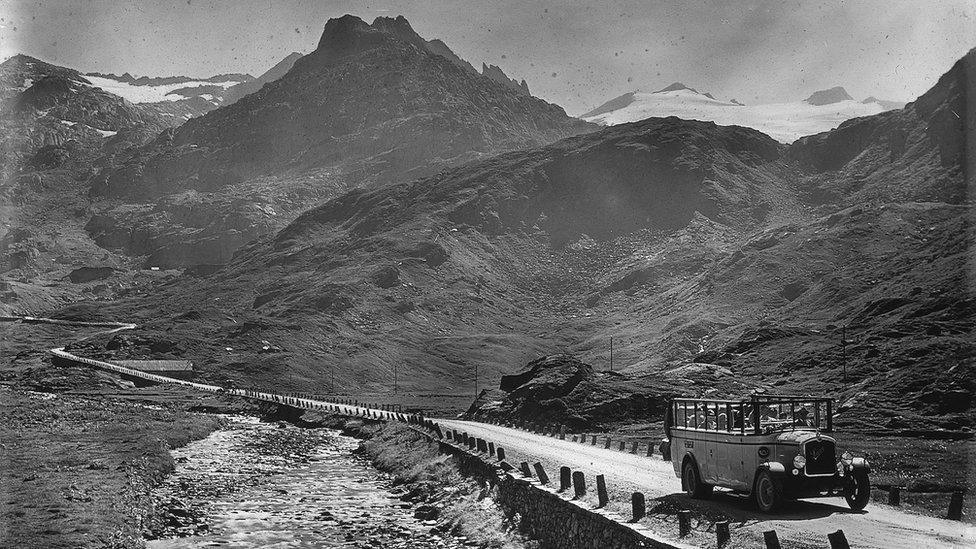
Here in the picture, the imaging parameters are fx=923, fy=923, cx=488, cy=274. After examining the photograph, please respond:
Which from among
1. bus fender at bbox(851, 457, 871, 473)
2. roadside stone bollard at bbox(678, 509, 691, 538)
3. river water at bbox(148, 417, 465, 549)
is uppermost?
bus fender at bbox(851, 457, 871, 473)

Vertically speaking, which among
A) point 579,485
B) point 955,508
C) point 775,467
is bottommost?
point 579,485

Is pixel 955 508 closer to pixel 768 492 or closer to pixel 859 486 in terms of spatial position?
pixel 859 486

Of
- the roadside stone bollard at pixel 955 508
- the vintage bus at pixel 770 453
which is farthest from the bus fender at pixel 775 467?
the roadside stone bollard at pixel 955 508

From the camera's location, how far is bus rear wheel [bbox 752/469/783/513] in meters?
28.8

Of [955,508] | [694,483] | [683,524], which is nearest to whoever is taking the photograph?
[683,524]

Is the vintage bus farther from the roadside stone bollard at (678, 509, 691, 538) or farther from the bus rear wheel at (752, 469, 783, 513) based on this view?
the roadside stone bollard at (678, 509, 691, 538)

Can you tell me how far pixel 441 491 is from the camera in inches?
2080

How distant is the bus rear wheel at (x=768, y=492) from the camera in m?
28.8

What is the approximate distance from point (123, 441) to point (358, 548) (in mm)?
42714

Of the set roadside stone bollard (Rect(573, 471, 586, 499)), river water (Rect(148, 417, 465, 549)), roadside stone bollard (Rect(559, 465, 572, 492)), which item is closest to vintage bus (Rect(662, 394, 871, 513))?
roadside stone bollard (Rect(573, 471, 586, 499))

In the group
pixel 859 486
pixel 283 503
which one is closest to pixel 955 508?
pixel 859 486

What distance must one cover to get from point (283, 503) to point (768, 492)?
3185 centimetres

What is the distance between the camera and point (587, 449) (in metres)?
65.1

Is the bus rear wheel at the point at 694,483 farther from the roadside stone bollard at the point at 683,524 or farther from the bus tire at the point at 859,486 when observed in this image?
the roadside stone bollard at the point at 683,524
